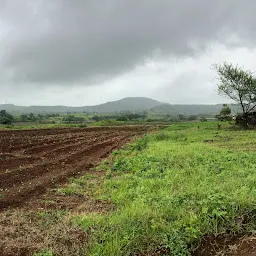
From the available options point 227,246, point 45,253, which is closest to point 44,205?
point 45,253

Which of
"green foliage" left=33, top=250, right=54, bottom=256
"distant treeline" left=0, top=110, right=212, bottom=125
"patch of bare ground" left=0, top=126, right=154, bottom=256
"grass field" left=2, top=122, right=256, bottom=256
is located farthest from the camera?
"distant treeline" left=0, top=110, right=212, bottom=125

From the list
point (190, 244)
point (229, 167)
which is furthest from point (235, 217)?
point (229, 167)

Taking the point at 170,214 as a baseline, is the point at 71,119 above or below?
above

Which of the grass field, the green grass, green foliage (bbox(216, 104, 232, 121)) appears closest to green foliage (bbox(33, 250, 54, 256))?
the grass field

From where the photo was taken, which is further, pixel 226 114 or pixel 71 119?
pixel 71 119

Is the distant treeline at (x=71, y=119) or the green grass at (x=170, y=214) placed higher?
the distant treeline at (x=71, y=119)

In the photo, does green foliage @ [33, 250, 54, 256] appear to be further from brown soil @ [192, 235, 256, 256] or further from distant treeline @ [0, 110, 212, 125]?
distant treeline @ [0, 110, 212, 125]

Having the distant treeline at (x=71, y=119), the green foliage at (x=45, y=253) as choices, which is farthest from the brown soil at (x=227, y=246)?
the distant treeline at (x=71, y=119)

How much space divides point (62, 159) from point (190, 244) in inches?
388

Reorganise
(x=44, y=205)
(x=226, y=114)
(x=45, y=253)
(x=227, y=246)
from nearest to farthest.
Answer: (x=45, y=253)
(x=227, y=246)
(x=44, y=205)
(x=226, y=114)

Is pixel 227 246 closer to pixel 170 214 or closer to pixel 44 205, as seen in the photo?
pixel 170 214

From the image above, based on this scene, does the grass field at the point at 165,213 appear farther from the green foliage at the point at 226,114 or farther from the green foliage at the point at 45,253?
the green foliage at the point at 226,114

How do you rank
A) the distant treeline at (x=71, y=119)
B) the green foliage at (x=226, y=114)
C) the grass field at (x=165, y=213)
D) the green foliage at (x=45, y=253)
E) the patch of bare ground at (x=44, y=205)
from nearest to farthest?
1. the green foliage at (x=45, y=253)
2. the grass field at (x=165, y=213)
3. the patch of bare ground at (x=44, y=205)
4. the green foliage at (x=226, y=114)
5. the distant treeline at (x=71, y=119)

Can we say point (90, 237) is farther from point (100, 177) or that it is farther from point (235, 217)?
point (100, 177)
